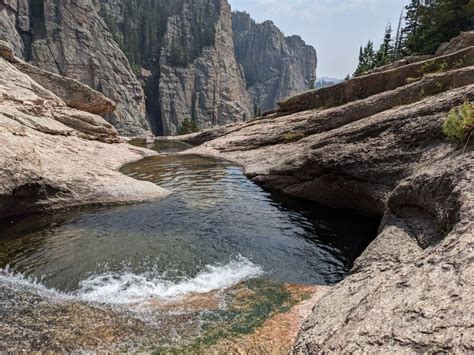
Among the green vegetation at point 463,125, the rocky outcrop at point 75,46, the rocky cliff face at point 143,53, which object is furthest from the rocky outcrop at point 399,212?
the rocky cliff face at point 143,53

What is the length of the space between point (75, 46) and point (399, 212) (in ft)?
437

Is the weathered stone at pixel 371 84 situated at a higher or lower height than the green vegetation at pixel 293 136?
higher

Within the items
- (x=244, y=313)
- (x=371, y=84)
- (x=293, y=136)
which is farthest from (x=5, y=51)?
(x=244, y=313)

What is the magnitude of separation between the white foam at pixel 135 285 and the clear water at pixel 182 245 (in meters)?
0.03

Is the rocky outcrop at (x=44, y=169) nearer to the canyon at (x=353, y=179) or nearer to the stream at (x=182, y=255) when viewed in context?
the canyon at (x=353, y=179)

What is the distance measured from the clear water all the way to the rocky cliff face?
108m

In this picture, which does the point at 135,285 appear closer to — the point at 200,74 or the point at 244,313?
the point at 244,313

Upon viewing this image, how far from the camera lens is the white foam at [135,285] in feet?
28.1

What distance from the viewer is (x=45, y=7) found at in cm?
11475

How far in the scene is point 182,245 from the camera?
12023 mm

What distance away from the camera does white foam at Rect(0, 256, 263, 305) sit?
8555 mm

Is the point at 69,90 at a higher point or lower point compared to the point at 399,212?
higher

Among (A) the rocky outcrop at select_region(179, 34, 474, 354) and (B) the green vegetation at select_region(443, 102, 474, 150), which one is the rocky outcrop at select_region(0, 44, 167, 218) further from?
(B) the green vegetation at select_region(443, 102, 474, 150)

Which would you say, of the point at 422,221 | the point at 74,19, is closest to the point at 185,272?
the point at 422,221
